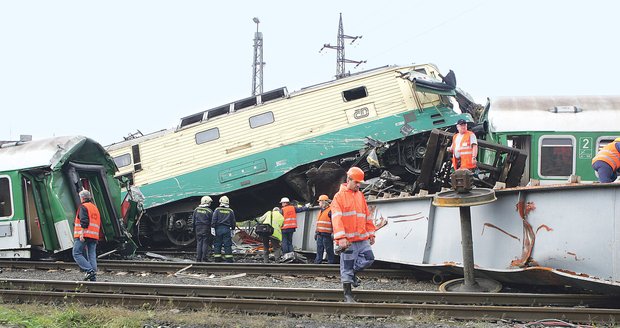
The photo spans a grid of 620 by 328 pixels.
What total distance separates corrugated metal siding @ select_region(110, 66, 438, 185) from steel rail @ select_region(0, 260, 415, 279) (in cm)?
477

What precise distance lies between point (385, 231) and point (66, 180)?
22.1 ft

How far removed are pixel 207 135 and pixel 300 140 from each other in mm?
2671

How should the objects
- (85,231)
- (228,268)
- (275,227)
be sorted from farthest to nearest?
1. (275,227)
2. (228,268)
3. (85,231)

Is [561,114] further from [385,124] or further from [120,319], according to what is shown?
[120,319]

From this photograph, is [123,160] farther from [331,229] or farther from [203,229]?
[331,229]

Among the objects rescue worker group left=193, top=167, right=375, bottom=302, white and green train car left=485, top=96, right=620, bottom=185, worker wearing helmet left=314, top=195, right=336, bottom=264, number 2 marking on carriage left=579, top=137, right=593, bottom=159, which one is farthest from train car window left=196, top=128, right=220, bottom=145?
number 2 marking on carriage left=579, top=137, right=593, bottom=159

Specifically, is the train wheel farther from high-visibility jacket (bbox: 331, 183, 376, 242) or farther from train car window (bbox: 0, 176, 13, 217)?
high-visibility jacket (bbox: 331, 183, 376, 242)

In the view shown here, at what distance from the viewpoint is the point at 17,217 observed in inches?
468

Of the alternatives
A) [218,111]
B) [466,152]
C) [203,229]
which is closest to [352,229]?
[466,152]

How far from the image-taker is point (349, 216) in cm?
690

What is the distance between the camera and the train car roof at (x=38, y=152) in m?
12.1

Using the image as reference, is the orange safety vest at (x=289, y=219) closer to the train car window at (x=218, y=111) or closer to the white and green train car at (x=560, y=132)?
the train car window at (x=218, y=111)

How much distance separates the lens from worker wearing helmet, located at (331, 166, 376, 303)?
687cm

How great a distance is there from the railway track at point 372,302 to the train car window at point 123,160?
9533 mm
